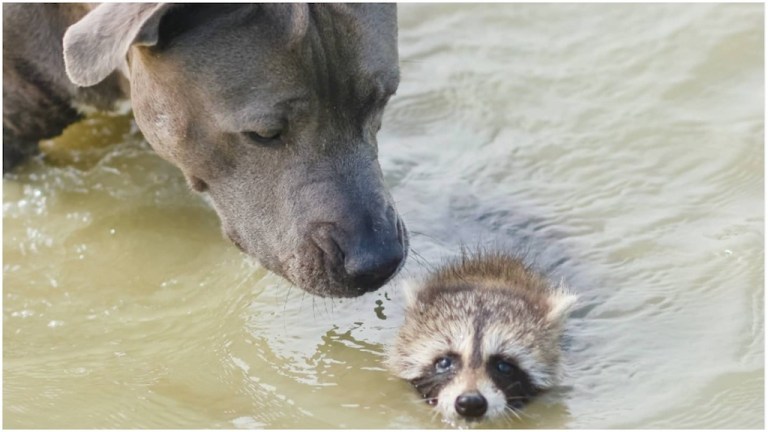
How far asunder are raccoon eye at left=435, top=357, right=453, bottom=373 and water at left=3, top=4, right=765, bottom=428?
0.15 m

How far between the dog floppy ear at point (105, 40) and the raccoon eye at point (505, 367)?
69.1 inches

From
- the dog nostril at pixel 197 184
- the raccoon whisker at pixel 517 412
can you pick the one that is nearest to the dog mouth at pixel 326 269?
the dog nostril at pixel 197 184

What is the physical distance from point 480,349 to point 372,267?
0.58 m

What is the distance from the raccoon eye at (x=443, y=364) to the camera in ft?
15.5

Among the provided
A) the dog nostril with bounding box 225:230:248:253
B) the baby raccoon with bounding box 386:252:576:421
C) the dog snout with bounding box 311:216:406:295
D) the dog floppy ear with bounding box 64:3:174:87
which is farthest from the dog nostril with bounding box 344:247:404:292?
the dog floppy ear with bounding box 64:3:174:87

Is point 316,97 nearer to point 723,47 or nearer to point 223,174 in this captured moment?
point 223,174

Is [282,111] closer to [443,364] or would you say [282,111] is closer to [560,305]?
[443,364]

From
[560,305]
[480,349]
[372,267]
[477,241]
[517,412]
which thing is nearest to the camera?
[372,267]

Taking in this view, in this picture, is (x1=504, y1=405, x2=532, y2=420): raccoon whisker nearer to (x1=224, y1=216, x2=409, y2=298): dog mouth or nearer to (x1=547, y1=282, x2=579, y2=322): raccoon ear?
(x1=547, y1=282, x2=579, y2=322): raccoon ear

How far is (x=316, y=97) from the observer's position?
4438 millimetres

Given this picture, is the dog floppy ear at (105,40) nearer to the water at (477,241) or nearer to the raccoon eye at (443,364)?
the water at (477,241)

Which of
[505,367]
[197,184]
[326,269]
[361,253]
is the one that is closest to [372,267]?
[361,253]

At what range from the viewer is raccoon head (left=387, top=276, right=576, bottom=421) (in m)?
4.45

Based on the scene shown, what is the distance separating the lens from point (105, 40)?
13.9 feet
